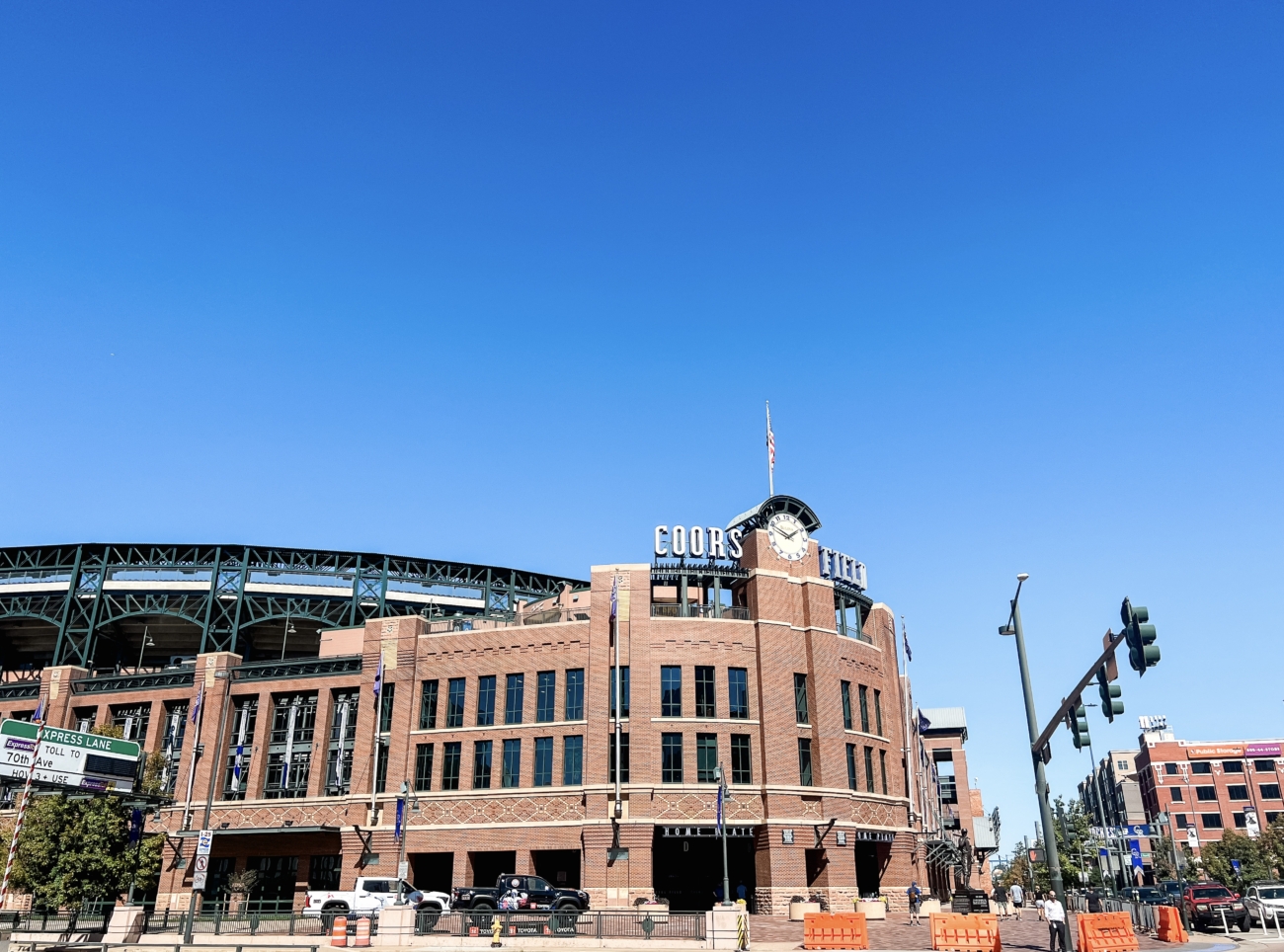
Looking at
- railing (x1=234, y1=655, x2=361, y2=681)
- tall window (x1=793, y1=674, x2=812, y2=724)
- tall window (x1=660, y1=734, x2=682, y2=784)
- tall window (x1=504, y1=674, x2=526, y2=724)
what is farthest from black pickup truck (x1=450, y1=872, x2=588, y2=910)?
railing (x1=234, y1=655, x2=361, y2=681)

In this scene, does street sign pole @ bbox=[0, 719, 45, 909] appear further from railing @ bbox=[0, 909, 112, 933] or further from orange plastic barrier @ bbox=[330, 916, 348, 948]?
orange plastic barrier @ bbox=[330, 916, 348, 948]

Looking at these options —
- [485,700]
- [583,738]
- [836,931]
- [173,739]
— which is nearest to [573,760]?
[583,738]

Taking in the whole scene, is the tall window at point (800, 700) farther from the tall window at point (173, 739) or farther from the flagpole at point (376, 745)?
the tall window at point (173, 739)

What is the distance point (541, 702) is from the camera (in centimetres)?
5450

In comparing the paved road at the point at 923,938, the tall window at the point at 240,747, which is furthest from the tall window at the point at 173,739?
the paved road at the point at 923,938

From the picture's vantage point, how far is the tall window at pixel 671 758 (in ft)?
168

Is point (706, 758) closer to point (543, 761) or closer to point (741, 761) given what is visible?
point (741, 761)

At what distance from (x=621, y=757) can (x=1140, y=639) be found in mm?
36917

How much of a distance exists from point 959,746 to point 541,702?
259 feet

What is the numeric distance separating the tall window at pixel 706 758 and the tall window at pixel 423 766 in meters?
15.3

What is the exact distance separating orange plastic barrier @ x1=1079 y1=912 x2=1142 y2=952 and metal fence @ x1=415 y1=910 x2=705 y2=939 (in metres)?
12.9

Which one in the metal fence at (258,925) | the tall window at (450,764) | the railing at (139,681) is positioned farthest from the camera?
the railing at (139,681)

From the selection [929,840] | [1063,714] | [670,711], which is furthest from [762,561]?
[1063,714]

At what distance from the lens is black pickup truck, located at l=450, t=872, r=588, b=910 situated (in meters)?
42.1
